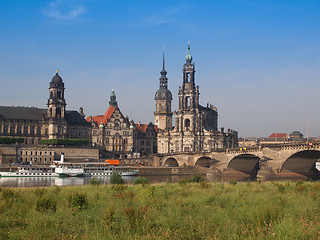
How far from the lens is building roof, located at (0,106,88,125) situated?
117 metres

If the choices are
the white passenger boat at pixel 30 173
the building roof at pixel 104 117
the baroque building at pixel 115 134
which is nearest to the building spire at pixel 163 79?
the baroque building at pixel 115 134

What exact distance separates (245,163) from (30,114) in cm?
6502

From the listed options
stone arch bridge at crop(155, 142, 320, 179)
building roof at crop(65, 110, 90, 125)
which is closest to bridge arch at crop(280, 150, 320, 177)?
stone arch bridge at crop(155, 142, 320, 179)

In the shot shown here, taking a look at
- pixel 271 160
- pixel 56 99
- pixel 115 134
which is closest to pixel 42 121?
pixel 56 99

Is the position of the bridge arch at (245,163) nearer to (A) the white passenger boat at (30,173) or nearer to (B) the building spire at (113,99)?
(A) the white passenger boat at (30,173)

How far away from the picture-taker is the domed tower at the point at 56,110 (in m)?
115

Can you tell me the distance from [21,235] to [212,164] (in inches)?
3216

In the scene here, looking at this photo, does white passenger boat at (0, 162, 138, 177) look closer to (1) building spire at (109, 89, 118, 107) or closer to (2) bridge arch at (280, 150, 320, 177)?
(2) bridge arch at (280, 150, 320, 177)

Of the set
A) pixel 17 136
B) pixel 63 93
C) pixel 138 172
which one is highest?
pixel 63 93

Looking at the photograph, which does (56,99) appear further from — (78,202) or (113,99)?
(78,202)

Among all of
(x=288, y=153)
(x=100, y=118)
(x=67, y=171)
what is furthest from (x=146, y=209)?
(x=100, y=118)

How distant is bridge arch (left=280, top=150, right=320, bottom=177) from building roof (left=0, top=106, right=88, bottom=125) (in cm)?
6845

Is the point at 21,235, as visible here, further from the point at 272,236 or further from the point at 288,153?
the point at 288,153

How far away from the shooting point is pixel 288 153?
7312 cm
